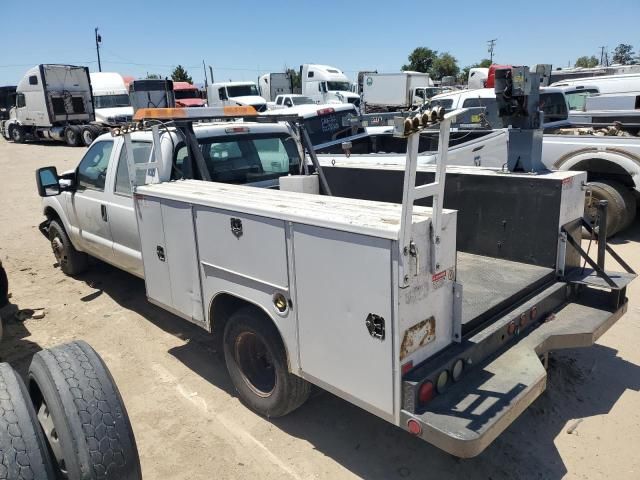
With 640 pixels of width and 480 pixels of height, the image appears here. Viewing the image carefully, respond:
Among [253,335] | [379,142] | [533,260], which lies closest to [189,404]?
[253,335]

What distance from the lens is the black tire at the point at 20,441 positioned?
196cm

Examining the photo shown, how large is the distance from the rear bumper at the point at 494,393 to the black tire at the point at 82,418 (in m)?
1.31

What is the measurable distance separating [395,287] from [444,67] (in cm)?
6544

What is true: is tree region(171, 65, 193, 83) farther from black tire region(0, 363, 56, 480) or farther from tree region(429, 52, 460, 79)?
black tire region(0, 363, 56, 480)

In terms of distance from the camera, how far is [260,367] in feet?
12.3

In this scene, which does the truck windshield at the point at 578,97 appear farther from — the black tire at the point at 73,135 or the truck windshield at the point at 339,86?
the black tire at the point at 73,135

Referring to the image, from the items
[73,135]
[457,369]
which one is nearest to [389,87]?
[73,135]

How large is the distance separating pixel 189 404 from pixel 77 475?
1.74m

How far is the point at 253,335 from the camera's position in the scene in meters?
3.55

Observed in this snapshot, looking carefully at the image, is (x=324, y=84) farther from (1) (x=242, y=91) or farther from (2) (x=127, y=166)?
(2) (x=127, y=166)

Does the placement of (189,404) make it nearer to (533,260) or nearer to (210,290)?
(210,290)

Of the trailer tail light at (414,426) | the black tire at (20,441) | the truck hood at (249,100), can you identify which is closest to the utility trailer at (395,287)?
the trailer tail light at (414,426)

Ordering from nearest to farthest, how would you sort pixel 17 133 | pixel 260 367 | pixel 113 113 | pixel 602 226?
1. pixel 602 226
2. pixel 260 367
3. pixel 113 113
4. pixel 17 133

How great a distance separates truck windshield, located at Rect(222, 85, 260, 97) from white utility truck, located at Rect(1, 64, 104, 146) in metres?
7.35
